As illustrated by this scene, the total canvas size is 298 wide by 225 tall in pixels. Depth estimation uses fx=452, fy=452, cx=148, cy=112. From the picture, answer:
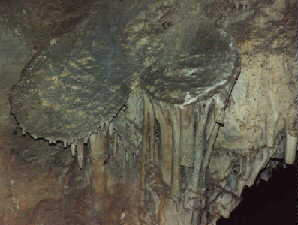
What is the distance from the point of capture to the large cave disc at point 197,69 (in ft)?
12.5

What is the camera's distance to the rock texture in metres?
3.92

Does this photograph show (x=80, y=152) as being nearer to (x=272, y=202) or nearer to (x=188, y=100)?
(x=188, y=100)

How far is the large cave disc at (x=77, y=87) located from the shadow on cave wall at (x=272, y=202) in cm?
340

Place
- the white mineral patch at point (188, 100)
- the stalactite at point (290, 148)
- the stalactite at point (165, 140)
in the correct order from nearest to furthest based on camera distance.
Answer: the white mineral patch at point (188, 100), the stalactite at point (165, 140), the stalactite at point (290, 148)

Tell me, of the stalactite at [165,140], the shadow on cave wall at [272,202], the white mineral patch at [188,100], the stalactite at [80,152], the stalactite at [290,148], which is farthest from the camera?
the shadow on cave wall at [272,202]

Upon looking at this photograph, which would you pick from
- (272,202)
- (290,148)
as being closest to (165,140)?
(290,148)

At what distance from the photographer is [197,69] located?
3908 millimetres

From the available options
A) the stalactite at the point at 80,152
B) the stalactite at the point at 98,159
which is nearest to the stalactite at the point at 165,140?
the stalactite at the point at 98,159

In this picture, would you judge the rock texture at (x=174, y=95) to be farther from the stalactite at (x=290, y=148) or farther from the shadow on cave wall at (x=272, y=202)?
the shadow on cave wall at (x=272, y=202)

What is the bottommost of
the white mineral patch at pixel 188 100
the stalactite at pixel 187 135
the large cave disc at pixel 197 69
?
the stalactite at pixel 187 135

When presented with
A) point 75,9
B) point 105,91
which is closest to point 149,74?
point 105,91

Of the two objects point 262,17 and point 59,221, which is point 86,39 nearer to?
point 262,17

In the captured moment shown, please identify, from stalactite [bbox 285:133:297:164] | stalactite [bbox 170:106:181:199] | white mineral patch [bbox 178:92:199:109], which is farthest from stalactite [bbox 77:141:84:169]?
stalactite [bbox 285:133:297:164]

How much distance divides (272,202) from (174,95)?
3.77 meters
